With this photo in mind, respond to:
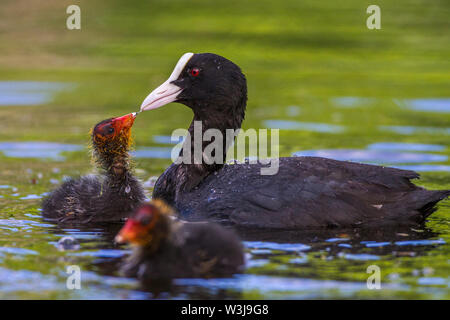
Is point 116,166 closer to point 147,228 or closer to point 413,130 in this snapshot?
point 147,228

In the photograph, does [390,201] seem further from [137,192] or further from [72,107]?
[72,107]

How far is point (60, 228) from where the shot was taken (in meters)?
8.68

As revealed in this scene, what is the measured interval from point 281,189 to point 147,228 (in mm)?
1871

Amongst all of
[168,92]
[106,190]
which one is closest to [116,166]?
[106,190]

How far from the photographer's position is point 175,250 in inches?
278

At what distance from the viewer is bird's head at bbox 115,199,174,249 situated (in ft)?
22.6

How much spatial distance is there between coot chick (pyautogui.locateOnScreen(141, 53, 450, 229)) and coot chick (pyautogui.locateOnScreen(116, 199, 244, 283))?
3.98 feet

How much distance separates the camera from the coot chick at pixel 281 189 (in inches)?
327

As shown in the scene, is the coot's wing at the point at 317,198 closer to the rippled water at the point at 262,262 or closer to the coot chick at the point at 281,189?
the coot chick at the point at 281,189

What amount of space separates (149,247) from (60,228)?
1912 mm

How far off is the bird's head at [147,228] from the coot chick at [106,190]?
2.04m

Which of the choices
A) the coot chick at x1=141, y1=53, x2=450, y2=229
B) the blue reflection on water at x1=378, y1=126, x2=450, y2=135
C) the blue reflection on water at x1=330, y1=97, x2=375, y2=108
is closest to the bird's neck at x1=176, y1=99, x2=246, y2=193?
the coot chick at x1=141, y1=53, x2=450, y2=229

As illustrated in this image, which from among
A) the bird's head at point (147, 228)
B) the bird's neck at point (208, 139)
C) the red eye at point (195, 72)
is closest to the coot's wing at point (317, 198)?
the bird's neck at point (208, 139)
